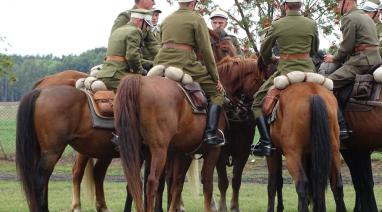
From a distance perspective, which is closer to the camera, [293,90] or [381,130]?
[293,90]

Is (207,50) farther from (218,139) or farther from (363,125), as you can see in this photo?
(363,125)

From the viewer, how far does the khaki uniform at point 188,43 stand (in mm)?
12258

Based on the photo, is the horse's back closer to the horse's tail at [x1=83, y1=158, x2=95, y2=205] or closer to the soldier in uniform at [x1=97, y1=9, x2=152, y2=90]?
the soldier in uniform at [x1=97, y1=9, x2=152, y2=90]

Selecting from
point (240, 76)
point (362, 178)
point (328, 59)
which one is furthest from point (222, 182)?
point (328, 59)

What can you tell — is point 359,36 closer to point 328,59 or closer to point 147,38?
point 328,59

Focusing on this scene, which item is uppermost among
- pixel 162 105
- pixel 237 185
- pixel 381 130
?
pixel 162 105

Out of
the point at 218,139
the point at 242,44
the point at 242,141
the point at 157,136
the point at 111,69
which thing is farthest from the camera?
the point at 242,44

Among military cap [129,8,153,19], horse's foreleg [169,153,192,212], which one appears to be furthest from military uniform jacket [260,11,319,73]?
horse's foreleg [169,153,192,212]

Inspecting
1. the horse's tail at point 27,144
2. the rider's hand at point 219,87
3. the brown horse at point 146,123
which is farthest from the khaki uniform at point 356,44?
the horse's tail at point 27,144

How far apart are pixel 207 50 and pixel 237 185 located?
9.44ft

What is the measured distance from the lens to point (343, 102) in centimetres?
1276

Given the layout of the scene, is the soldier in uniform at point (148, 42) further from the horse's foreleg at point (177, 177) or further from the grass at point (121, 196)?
the grass at point (121, 196)

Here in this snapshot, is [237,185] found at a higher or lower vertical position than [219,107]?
lower

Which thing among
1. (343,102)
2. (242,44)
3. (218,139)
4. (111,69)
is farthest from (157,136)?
(242,44)
